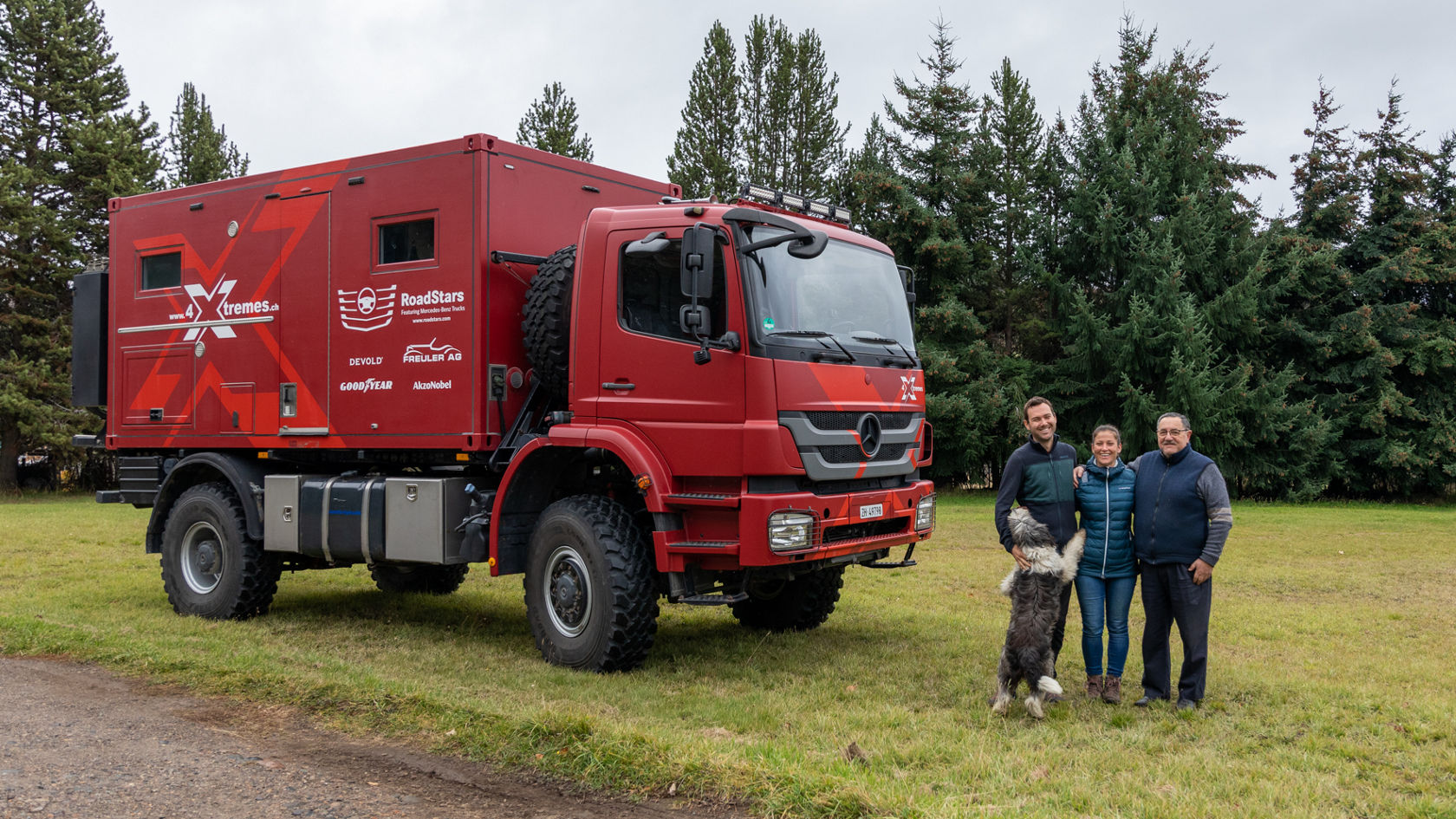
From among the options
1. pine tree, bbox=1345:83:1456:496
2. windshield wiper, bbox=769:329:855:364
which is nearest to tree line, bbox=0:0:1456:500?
pine tree, bbox=1345:83:1456:496

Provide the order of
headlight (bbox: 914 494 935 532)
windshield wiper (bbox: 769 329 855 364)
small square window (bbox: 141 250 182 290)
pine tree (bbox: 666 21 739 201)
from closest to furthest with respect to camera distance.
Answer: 1. windshield wiper (bbox: 769 329 855 364)
2. headlight (bbox: 914 494 935 532)
3. small square window (bbox: 141 250 182 290)
4. pine tree (bbox: 666 21 739 201)

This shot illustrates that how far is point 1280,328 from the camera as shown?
1151 inches

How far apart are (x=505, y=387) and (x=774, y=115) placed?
28.2 metres

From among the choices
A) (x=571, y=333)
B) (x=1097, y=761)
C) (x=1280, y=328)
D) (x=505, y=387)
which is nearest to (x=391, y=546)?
(x=505, y=387)

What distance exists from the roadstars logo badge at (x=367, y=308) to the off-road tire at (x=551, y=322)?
1.23m

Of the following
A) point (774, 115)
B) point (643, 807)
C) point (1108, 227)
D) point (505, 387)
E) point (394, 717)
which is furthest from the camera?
point (774, 115)

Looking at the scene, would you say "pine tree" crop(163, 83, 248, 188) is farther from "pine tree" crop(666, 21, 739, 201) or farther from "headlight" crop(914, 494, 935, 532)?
"headlight" crop(914, 494, 935, 532)

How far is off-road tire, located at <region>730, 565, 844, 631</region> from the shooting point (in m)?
9.16

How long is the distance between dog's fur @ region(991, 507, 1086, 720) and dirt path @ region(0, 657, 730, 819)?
239cm

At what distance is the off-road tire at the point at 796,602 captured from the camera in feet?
30.0

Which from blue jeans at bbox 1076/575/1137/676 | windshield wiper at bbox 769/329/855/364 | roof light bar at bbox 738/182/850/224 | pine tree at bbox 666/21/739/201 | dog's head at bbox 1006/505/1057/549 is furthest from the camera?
pine tree at bbox 666/21/739/201

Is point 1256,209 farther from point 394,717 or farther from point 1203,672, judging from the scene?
point 394,717

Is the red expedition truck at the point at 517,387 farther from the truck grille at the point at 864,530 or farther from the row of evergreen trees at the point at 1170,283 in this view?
the row of evergreen trees at the point at 1170,283

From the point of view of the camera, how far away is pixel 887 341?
308 inches
